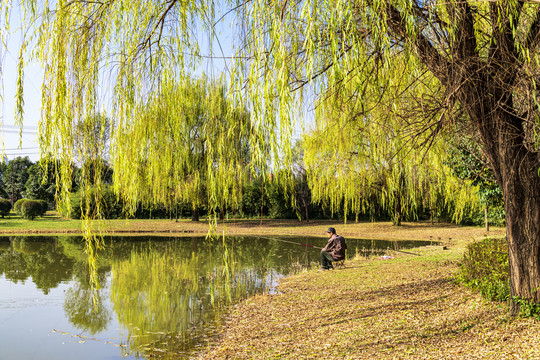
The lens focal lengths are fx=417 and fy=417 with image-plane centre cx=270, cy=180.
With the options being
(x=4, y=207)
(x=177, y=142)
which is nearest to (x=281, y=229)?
(x=4, y=207)

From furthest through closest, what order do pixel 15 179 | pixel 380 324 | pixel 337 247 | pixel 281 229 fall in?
pixel 15 179
pixel 281 229
pixel 337 247
pixel 380 324

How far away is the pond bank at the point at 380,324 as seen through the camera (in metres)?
3.46

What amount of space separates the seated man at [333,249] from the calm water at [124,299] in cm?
109

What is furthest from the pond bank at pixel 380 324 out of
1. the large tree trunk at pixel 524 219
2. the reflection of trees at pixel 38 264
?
the reflection of trees at pixel 38 264

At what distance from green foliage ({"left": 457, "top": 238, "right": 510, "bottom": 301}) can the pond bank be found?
12 centimetres

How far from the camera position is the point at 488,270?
15.0 ft

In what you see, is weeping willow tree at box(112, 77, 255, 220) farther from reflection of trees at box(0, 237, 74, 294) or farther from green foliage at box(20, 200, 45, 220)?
green foliage at box(20, 200, 45, 220)

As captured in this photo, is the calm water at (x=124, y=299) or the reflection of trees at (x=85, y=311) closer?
the calm water at (x=124, y=299)

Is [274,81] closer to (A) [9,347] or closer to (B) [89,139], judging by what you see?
(B) [89,139]

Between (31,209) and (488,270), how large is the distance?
2873 cm

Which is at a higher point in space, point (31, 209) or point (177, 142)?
point (177, 142)

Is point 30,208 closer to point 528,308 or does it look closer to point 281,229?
point 281,229

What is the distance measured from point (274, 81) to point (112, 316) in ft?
16.6

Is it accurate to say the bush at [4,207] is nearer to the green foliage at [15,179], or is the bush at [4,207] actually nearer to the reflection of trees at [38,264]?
the green foliage at [15,179]
